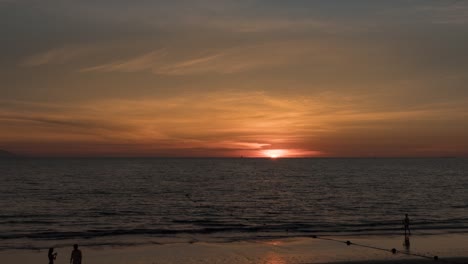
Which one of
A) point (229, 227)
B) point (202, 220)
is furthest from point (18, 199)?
point (229, 227)

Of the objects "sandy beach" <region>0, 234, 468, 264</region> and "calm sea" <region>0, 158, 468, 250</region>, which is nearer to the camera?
"sandy beach" <region>0, 234, 468, 264</region>

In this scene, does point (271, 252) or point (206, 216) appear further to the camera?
point (206, 216)

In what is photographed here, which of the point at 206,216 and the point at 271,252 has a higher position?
the point at 206,216

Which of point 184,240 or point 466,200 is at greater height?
point 466,200

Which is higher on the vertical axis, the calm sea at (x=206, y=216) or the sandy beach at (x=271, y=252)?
the calm sea at (x=206, y=216)

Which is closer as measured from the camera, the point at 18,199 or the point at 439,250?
the point at 439,250

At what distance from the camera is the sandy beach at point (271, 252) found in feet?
113

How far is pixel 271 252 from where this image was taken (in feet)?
124

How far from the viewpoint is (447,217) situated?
2472 inches

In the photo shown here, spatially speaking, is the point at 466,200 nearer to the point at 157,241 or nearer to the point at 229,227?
the point at 229,227

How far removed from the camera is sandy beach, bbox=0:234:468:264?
3450cm

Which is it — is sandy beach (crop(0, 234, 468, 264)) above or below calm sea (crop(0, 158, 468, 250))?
below

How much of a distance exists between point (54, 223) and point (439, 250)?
40449mm

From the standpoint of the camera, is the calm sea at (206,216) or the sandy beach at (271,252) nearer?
the sandy beach at (271,252)
